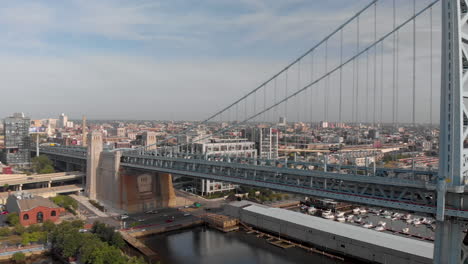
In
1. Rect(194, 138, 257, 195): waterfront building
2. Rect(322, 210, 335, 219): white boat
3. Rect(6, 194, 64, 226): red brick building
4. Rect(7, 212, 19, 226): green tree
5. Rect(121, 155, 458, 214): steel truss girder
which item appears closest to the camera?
Rect(121, 155, 458, 214): steel truss girder

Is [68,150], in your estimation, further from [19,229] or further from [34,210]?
[19,229]

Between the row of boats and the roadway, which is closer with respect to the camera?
the row of boats

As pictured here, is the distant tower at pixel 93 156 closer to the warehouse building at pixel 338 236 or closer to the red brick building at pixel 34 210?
the red brick building at pixel 34 210

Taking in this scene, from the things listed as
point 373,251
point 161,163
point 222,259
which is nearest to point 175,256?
point 222,259

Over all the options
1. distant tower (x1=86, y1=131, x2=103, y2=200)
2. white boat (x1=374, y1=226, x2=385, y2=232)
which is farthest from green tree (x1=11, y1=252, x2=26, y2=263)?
white boat (x1=374, y1=226, x2=385, y2=232)

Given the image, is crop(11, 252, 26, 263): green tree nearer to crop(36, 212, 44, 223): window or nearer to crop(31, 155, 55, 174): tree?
crop(36, 212, 44, 223): window

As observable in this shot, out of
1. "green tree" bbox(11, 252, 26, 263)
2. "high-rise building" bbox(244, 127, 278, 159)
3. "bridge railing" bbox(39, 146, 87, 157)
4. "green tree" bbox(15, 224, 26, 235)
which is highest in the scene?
"high-rise building" bbox(244, 127, 278, 159)

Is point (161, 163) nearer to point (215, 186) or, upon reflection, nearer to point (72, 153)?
point (215, 186)

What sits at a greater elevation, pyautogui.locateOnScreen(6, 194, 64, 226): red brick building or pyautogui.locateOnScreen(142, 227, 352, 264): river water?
pyautogui.locateOnScreen(6, 194, 64, 226): red brick building
